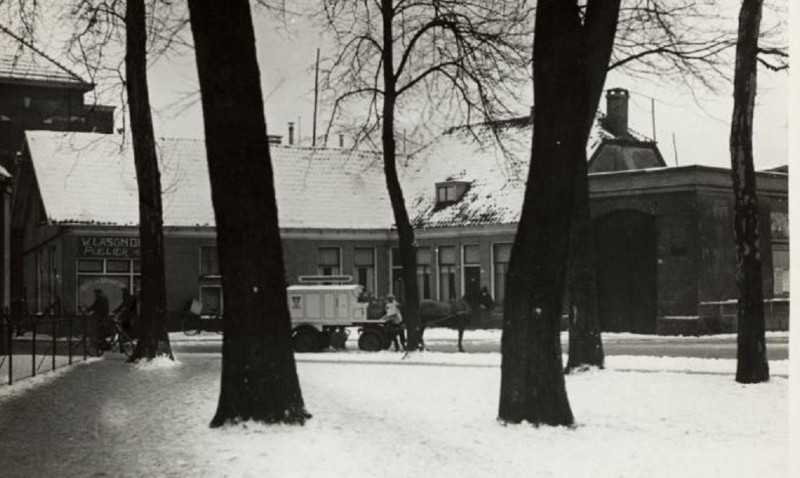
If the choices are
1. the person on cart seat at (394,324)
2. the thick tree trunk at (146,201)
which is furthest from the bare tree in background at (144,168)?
the person on cart seat at (394,324)

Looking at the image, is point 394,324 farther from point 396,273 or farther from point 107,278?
point 107,278

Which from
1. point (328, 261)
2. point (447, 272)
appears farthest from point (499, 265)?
point (328, 261)

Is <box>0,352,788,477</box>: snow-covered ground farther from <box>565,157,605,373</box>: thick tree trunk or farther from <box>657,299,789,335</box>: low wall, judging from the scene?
<box>657,299,789,335</box>: low wall

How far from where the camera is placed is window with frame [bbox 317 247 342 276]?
31.7m

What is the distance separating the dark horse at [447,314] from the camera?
2223 cm

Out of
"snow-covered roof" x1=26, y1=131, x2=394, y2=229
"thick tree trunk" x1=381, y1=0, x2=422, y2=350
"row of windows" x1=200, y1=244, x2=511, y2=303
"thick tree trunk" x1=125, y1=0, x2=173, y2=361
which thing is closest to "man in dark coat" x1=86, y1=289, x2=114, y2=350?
"thick tree trunk" x1=125, y1=0, x2=173, y2=361

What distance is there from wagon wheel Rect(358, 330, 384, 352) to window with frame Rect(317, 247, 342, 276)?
10.6 metres

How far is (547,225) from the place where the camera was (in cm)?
941

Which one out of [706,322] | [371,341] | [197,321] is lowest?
[371,341]

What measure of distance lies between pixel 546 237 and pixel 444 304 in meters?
15.1

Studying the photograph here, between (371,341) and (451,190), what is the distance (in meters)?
12.0

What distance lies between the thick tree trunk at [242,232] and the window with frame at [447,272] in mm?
23439

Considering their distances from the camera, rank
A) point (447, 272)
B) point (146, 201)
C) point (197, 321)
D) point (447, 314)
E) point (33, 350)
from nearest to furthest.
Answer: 1. point (33, 350)
2. point (146, 201)
3. point (447, 314)
4. point (197, 321)
5. point (447, 272)

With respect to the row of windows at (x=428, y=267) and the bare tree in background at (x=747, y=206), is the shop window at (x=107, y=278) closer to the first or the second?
the row of windows at (x=428, y=267)
